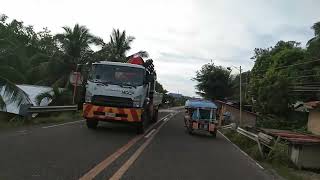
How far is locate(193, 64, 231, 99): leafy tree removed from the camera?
287ft

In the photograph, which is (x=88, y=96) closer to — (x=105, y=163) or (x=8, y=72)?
(x=8, y=72)

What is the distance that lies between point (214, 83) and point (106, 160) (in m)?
76.6

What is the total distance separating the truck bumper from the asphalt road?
2.26 meters

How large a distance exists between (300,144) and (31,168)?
11.3m

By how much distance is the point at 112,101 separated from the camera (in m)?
20.0

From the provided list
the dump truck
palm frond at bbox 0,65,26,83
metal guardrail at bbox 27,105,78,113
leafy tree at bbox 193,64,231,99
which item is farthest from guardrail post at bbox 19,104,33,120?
leafy tree at bbox 193,64,231,99

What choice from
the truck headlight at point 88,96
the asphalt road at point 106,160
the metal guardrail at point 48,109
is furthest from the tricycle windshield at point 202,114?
the asphalt road at point 106,160

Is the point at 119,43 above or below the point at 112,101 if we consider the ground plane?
above

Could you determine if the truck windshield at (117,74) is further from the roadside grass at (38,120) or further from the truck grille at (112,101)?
the roadside grass at (38,120)

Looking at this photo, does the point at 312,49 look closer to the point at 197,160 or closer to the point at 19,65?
the point at 19,65

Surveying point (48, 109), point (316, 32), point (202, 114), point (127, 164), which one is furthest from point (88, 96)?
point (316, 32)

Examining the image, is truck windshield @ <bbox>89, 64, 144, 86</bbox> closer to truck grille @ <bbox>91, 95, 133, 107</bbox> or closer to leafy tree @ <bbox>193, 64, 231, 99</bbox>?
truck grille @ <bbox>91, 95, 133, 107</bbox>

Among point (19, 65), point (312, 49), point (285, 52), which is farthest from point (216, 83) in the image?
point (19, 65)

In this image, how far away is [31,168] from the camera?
32.0 feet
